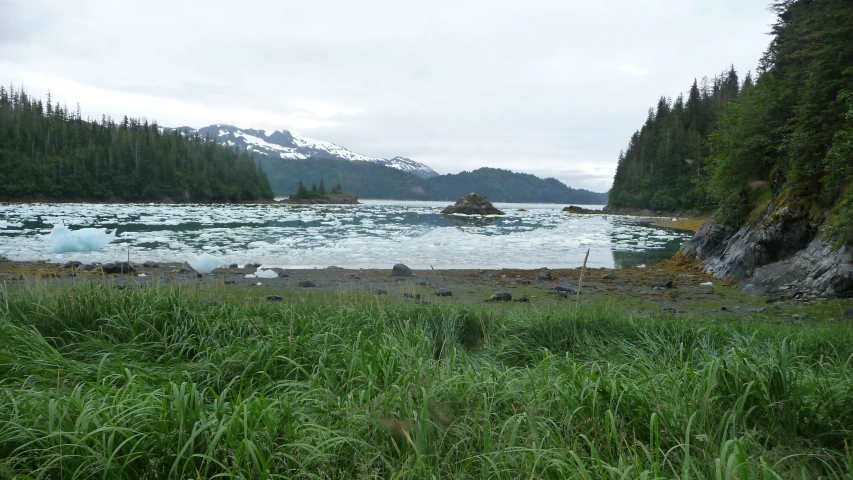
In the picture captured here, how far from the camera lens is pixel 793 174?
13211 mm

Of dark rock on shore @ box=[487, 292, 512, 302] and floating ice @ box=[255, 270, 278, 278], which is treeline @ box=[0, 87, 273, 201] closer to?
floating ice @ box=[255, 270, 278, 278]

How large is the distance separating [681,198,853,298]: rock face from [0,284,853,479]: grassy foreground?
626cm

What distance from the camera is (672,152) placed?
8250 centimetres

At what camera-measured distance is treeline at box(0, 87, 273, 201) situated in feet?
278

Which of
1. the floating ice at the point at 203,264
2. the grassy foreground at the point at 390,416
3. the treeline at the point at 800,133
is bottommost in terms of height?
the floating ice at the point at 203,264

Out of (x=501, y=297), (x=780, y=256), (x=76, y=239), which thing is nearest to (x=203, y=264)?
(x=76, y=239)

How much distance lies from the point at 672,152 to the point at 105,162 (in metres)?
105

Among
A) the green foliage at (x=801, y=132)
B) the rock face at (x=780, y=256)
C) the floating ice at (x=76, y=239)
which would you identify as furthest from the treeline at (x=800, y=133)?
the floating ice at (x=76, y=239)

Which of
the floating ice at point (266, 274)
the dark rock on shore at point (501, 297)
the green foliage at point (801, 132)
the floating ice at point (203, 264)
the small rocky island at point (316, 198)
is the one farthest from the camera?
the small rocky island at point (316, 198)

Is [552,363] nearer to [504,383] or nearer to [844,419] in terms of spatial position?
[504,383]

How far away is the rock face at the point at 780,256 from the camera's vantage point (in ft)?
31.1

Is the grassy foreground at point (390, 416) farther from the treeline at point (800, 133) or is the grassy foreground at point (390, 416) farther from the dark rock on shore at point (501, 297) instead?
the treeline at point (800, 133)

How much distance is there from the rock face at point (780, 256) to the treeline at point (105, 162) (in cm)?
9739

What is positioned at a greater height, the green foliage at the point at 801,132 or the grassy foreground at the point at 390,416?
the green foliage at the point at 801,132
